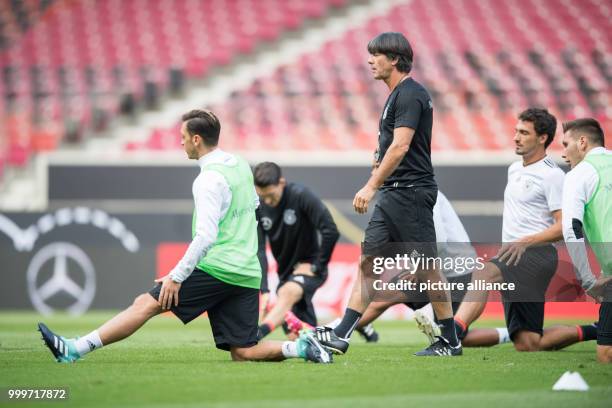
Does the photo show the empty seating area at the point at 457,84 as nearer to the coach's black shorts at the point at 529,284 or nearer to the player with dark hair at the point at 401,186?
the coach's black shorts at the point at 529,284

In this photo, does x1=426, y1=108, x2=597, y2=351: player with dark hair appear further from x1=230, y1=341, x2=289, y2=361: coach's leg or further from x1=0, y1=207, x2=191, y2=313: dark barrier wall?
x1=0, y1=207, x2=191, y2=313: dark barrier wall

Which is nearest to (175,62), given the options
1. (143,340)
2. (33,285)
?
(33,285)

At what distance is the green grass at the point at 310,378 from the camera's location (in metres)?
5.06

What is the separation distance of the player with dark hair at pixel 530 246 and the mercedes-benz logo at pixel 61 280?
825 cm

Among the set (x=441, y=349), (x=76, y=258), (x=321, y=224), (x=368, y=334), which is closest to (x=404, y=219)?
(x=441, y=349)

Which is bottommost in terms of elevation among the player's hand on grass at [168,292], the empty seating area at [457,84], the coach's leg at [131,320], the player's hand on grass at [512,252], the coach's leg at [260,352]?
the coach's leg at [260,352]

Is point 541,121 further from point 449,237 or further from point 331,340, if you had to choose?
point 331,340

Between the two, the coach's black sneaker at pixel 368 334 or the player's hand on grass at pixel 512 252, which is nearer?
the player's hand on grass at pixel 512 252

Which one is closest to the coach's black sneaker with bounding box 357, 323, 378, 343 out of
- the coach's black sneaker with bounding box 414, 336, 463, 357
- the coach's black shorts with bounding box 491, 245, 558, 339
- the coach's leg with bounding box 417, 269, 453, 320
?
the coach's black shorts with bounding box 491, 245, 558, 339

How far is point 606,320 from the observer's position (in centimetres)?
667

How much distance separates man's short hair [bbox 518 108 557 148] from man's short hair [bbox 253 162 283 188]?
2.37 m

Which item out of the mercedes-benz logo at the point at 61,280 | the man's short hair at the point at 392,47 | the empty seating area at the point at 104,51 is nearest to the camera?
the man's short hair at the point at 392,47

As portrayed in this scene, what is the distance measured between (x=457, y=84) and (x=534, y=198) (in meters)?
12.4

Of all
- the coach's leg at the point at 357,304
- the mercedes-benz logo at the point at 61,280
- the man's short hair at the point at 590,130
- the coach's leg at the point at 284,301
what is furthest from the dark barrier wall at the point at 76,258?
the man's short hair at the point at 590,130
